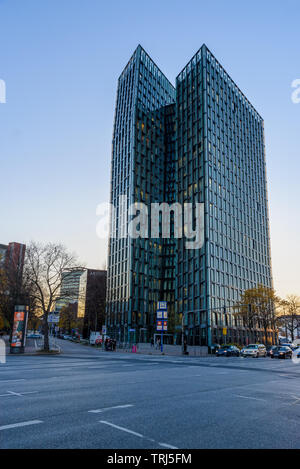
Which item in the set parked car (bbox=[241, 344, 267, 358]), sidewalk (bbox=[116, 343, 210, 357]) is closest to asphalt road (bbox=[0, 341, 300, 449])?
parked car (bbox=[241, 344, 267, 358])

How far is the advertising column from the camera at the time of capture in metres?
32.1

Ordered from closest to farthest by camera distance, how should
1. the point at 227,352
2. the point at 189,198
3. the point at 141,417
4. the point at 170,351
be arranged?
the point at 141,417 → the point at 227,352 → the point at 170,351 → the point at 189,198

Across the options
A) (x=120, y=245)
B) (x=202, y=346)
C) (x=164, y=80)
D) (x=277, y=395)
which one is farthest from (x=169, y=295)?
(x=277, y=395)

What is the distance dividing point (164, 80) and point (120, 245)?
57.1 meters

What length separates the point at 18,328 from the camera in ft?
106

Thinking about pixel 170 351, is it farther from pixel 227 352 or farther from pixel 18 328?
pixel 18 328

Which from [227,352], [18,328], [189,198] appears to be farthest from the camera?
[189,198]

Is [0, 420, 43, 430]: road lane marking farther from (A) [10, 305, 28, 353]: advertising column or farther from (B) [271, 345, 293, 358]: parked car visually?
(B) [271, 345, 293, 358]: parked car

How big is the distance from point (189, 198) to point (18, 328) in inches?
2061

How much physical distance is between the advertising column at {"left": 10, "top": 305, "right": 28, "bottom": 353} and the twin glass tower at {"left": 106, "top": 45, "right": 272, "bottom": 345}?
39113 mm

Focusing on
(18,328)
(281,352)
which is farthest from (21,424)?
(281,352)
